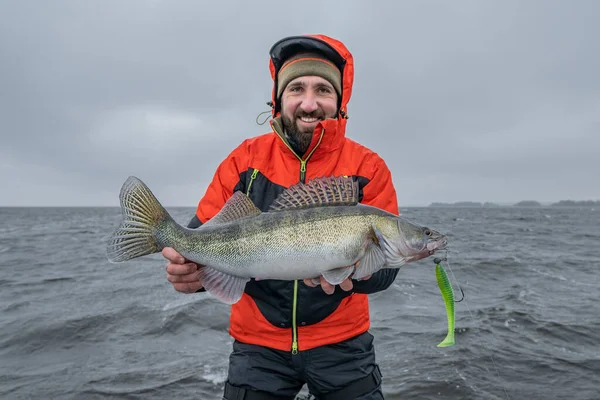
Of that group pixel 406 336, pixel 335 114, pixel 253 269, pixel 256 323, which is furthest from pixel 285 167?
pixel 406 336

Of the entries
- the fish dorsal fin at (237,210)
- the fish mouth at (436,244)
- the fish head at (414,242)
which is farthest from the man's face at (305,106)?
the fish mouth at (436,244)

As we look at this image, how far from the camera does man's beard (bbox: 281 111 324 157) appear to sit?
4531 mm

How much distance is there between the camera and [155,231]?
3.93 metres

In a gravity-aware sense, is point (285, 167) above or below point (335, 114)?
below

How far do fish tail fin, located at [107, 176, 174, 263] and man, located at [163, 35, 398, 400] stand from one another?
267mm

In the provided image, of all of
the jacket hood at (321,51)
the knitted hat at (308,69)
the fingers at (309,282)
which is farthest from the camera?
the jacket hood at (321,51)

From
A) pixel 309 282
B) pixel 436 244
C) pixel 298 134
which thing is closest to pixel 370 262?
pixel 309 282

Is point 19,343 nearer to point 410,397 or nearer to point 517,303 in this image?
point 410,397

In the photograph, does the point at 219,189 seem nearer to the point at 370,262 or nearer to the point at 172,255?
the point at 172,255

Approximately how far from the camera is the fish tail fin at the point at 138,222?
12.7ft

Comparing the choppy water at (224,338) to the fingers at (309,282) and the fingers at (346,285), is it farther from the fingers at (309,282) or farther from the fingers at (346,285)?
the fingers at (309,282)

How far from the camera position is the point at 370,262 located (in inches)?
147

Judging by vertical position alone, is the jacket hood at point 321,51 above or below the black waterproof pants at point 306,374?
above

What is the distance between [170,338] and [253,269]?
7.38 meters
